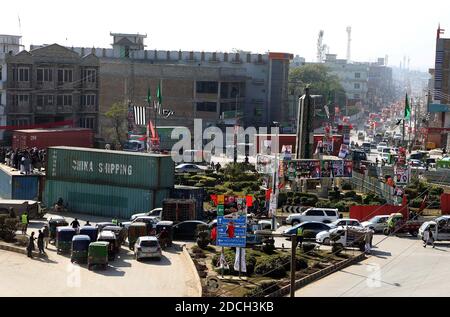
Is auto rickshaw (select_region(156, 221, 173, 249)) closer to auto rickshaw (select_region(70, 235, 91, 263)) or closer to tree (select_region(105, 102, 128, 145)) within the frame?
auto rickshaw (select_region(70, 235, 91, 263))

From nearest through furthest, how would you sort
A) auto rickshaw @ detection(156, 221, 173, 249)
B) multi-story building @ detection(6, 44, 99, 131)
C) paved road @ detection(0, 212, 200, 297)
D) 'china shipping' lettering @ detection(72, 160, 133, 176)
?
paved road @ detection(0, 212, 200, 297)
auto rickshaw @ detection(156, 221, 173, 249)
'china shipping' lettering @ detection(72, 160, 133, 176)
multi-story building @ detection(6, 44, 99, 131)

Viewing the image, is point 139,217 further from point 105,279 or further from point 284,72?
point 284,72

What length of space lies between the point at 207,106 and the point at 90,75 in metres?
21.9

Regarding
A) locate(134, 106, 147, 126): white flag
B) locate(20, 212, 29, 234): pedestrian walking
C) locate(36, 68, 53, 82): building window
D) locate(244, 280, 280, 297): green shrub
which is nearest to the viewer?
locate(244, 280, 280, 297): green shrub

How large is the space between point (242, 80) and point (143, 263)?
71815 millimetres

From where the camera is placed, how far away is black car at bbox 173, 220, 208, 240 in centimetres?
3609

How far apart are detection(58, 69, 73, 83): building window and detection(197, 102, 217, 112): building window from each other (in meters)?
24.3

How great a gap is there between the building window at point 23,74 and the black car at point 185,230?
1397 inches

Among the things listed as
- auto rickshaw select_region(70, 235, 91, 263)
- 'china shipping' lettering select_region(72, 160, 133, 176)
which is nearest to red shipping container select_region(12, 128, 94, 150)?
'china shipping' lettering select_region(72, 160, 133, 176)

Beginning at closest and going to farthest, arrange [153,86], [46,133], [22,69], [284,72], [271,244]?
1. [271,244]
2. [46,133]
3. [22,69]
4. [153,86]
5. [284,72]

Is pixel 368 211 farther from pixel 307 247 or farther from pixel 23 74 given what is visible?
pixel 23 74
